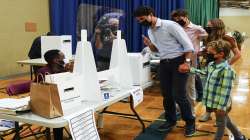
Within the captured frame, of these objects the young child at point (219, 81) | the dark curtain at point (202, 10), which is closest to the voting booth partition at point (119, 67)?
the young child at point (219, 81)

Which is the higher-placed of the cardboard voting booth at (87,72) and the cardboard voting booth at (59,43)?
the cardboard voting booth at (59,43)

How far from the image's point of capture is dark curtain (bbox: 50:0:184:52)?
748cm

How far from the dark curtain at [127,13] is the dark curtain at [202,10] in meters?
1.08

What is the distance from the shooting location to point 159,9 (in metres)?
7.51

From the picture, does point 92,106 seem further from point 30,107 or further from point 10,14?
point 10,14

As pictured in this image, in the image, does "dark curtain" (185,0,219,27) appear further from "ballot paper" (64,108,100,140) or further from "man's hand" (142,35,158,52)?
"ballot paper" (64,108,100,140)

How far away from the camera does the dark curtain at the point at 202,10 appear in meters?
8.45

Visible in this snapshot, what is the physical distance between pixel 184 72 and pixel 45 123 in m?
1.50

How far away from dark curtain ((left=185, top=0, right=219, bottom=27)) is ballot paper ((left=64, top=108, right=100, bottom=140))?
6.83 m

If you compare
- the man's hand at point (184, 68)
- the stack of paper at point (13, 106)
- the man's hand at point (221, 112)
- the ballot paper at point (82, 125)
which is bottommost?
the man's hand at point (221, 112)

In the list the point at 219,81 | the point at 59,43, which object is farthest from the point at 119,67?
the point at 59,43

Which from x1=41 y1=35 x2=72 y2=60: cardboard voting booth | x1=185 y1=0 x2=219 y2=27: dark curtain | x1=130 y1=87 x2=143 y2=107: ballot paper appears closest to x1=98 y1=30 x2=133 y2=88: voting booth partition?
x1=130 y1=87 x2=143 y2=107: ballot paper

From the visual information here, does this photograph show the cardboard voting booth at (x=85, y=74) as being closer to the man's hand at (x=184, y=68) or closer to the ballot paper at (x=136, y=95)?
the ballot paper at (x=136, y=95)

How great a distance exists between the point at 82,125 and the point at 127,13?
20.1 ft
